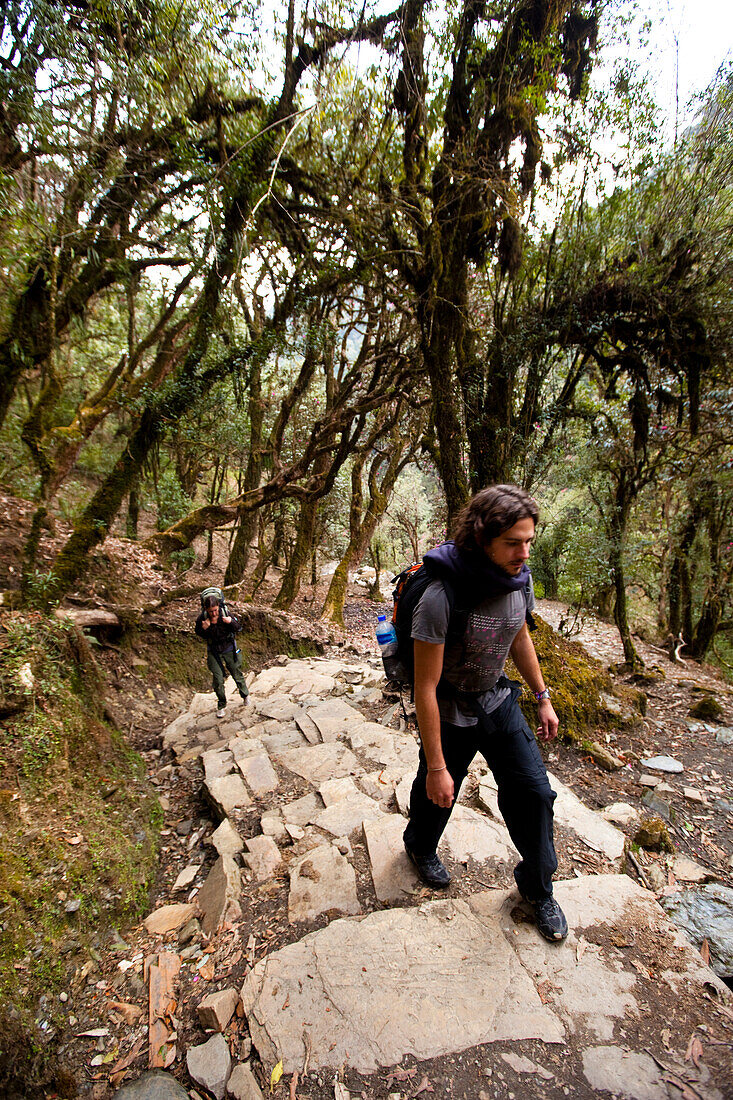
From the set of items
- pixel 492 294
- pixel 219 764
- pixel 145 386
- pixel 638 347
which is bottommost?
pixel 219 764

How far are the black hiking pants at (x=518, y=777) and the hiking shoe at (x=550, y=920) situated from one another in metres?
0.05

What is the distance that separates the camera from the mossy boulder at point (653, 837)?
3307mm

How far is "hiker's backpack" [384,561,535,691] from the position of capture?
191 centimetres

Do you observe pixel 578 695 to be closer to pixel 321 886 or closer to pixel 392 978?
pixel 321 886

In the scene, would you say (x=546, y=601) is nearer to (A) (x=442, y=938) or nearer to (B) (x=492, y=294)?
(B) (x=492, y=294)

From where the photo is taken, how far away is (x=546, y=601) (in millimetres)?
16766

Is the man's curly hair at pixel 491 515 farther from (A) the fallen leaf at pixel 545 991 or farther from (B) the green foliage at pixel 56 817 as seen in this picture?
(B) the green foliage at pixel 56 817

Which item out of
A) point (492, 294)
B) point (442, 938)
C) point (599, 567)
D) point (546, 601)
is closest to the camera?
point (442, 938)

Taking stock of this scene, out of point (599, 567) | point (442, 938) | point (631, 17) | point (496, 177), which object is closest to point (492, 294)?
point (496, 177)

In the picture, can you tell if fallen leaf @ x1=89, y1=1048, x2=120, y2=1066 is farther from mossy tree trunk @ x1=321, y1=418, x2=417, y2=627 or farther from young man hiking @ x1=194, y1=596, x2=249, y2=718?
mossy tree trunk @ x1=321, y1=418, x2=417, y2=627

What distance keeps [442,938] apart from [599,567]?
7656mm

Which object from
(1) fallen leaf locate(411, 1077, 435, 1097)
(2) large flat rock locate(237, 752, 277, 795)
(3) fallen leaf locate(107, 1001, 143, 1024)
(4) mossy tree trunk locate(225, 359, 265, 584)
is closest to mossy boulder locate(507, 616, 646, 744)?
(2) large flat rock locate(237, 752, 277, 795)

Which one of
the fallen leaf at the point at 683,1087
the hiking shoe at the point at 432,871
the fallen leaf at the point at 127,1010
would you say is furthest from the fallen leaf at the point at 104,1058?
the fallen leaf at the point at 683,1087

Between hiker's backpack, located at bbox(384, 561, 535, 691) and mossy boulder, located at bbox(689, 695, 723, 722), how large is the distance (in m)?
5.62
